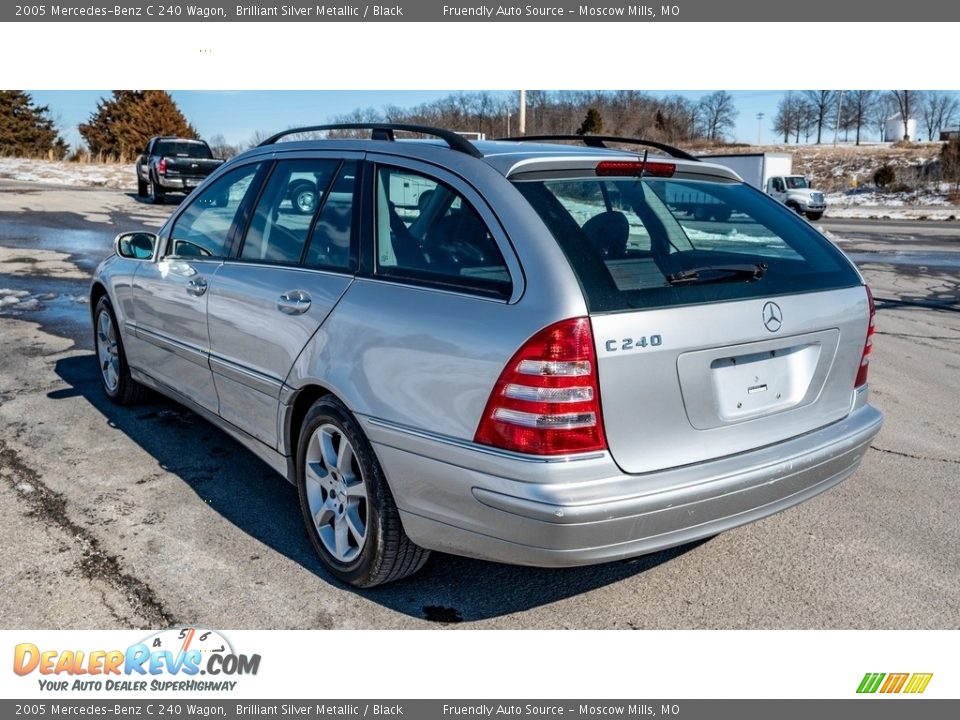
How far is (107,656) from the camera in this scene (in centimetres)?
293

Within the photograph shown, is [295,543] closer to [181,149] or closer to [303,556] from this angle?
[303,556]

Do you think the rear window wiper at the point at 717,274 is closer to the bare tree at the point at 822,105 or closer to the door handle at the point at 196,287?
the door handle at the point at 196,287

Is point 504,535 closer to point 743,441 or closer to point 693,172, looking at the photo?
point 743,441

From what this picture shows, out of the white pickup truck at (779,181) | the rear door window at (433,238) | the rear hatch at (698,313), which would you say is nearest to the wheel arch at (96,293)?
the rear door window at (433,238)

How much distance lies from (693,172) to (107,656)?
2.94 meters

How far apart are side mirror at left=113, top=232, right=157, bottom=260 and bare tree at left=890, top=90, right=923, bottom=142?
99.5m

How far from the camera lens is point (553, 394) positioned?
2613mm

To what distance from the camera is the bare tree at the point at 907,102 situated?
91.3 meters

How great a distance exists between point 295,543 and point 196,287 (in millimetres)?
1435

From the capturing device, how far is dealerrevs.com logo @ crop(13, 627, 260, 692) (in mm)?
2887

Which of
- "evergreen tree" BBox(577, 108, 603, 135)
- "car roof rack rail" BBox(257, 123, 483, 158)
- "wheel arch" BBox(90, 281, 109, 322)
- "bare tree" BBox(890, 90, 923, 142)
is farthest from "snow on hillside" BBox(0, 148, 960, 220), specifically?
"car roof rack rail" BBox(257, 123, 483, 158)

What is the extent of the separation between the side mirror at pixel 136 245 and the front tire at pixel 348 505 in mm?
2071

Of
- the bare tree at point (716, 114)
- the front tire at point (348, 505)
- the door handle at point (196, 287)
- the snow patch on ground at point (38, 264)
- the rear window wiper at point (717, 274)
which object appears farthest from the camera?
the bare tree at point (716, 114)
